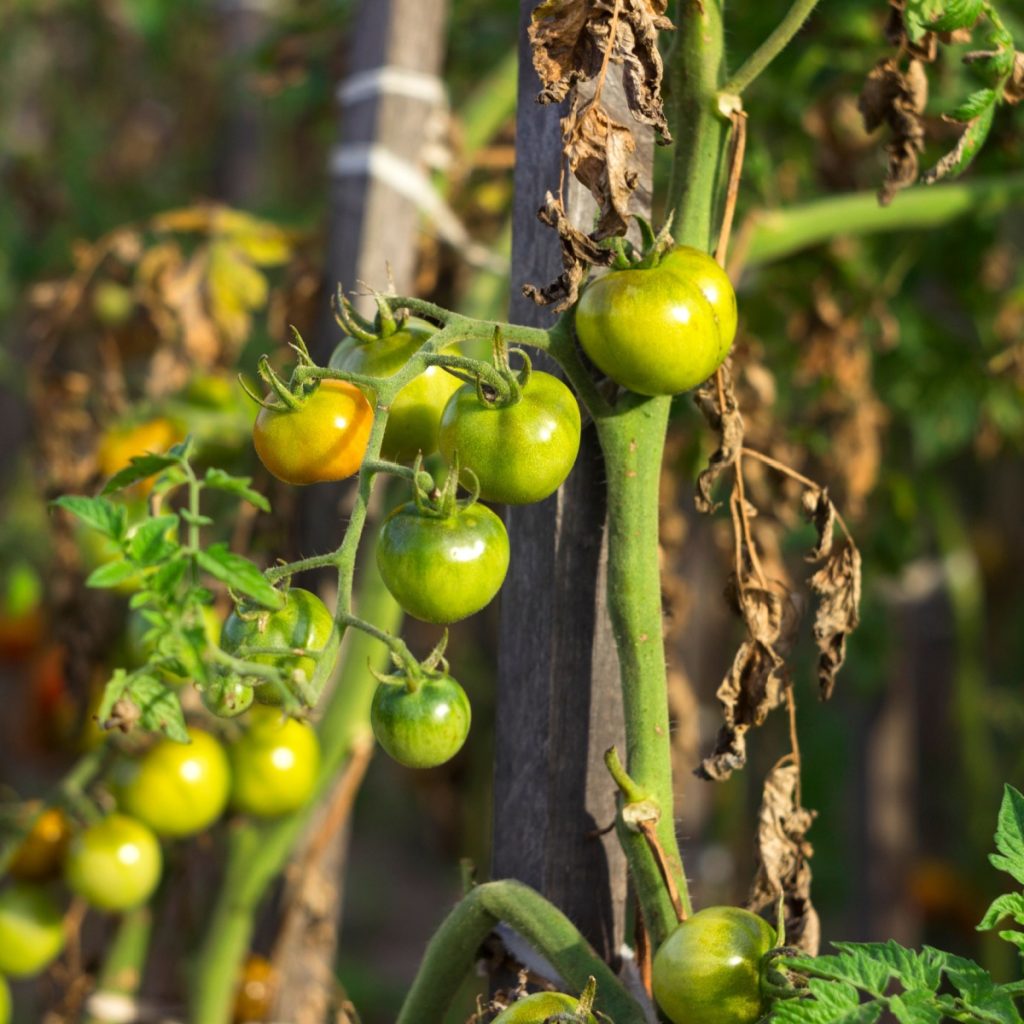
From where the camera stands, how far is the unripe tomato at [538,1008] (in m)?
0.75

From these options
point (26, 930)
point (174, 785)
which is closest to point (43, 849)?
point (26, 930)

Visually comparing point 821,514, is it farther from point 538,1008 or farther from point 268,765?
point 268,765

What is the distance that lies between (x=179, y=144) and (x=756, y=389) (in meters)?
3.05

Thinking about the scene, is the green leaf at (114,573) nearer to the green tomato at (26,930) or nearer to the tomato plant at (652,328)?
the tomato plant at (652,328)

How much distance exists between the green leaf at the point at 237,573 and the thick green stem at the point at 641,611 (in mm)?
266

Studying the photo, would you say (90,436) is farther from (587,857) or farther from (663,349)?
(663,349)

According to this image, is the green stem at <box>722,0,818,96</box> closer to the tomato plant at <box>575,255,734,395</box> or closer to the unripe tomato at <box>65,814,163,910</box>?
the tomato plant at <box>575,255,734,395</box>

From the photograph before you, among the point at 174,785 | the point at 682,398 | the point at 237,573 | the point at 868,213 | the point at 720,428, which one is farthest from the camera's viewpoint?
the point at 868,213

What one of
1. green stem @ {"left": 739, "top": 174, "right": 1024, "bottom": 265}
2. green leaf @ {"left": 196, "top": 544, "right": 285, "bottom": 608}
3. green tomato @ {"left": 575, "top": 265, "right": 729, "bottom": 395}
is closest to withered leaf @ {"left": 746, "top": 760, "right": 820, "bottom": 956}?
green tomato @ {"left": 575, "top": 265, "right": 729, "bottom": 395}

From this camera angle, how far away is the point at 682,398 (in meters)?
1.14

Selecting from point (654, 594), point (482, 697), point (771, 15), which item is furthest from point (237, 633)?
point (482, 697)

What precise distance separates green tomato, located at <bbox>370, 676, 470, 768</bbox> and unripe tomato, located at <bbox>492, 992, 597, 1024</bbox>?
158 millimetres

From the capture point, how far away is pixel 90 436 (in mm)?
1807

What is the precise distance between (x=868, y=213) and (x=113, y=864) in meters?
1.16
